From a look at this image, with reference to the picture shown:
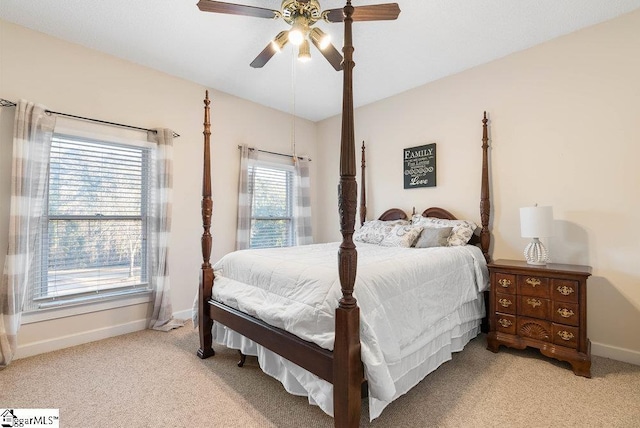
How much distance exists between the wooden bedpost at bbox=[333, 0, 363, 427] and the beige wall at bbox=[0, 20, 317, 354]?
2538 millimetres

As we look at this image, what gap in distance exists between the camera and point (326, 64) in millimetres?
3021

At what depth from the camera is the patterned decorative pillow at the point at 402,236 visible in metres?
2.99

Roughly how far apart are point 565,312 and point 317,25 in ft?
9.56

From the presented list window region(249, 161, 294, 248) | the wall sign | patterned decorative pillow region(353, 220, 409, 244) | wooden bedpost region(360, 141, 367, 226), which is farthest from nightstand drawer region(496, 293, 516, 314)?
window region(249, 161, 294, 248)

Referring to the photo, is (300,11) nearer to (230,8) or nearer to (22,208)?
(230,8)

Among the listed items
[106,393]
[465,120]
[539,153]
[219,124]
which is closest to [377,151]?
[465,120]

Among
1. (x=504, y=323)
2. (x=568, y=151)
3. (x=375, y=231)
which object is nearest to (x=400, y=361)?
(x=504, y=323)

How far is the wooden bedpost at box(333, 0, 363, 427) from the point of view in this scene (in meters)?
1.37

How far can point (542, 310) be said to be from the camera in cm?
228

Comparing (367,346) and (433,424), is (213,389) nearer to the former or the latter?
(367,346)

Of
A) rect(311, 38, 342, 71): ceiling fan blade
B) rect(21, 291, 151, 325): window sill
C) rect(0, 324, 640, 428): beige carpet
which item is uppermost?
rect(311, 38, 342, 71): ceiling fan blade

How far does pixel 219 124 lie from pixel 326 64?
4.98 feet

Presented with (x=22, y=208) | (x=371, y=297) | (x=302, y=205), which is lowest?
(x=371, y=297)

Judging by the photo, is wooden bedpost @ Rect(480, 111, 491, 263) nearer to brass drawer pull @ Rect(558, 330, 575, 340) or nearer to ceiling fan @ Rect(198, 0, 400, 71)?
brass drawer pull @ Rect(558, 330, 575, 340)
